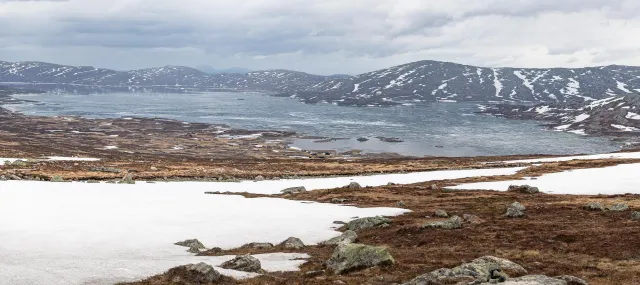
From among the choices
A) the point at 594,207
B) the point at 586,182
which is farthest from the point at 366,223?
the point at 586,182

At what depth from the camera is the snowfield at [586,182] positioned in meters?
56.4

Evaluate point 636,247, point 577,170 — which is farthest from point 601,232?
point 577,170

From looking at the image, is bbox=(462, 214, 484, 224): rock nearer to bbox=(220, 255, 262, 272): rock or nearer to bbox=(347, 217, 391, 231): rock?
bbox=(347, 217, 391, 231): rock

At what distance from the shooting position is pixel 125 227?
35.2 metres

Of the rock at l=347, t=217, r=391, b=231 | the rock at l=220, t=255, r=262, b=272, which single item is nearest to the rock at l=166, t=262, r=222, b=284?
the rock at l=220, t=255, r=262, b=272

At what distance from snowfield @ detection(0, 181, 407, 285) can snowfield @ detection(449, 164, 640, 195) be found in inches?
914

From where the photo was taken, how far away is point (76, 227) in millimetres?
34375

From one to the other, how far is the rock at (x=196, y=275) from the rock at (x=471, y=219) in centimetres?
2185

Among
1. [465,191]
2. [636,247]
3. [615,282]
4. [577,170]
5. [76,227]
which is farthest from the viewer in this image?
[577,170]

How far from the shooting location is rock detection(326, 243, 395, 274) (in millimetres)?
23125

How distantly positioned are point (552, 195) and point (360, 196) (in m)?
19.7

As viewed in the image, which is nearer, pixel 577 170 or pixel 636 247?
pixel 636 247

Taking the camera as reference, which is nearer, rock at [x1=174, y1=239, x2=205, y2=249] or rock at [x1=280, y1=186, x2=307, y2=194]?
rock at [x1=174, y1=239, x2=205, y2=249]

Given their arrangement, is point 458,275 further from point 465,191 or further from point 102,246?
point 465,191
